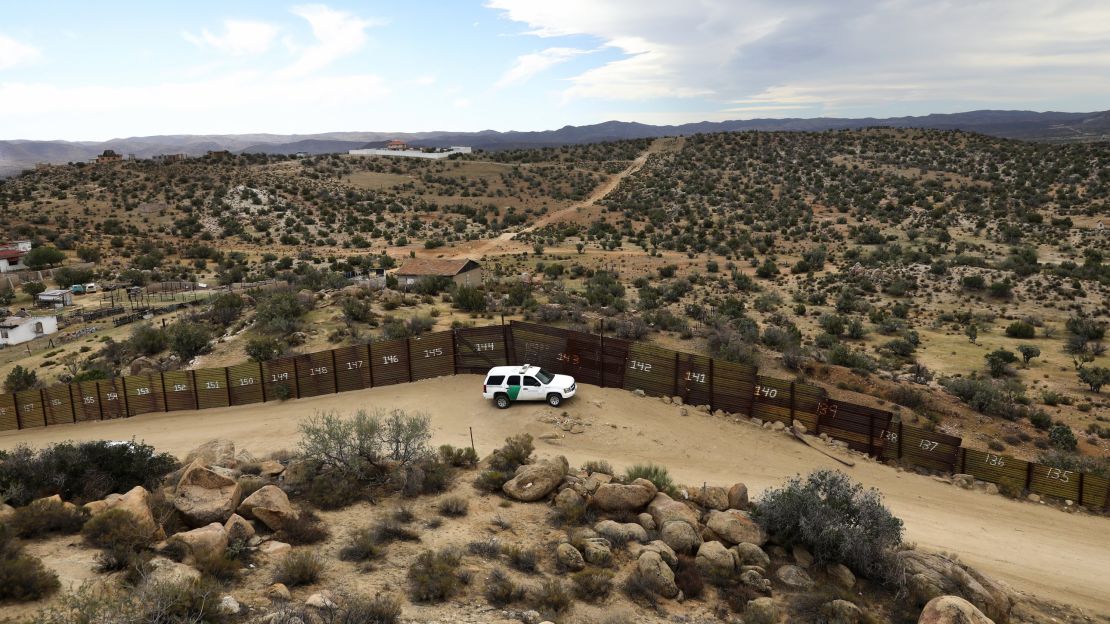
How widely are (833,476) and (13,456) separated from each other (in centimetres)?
1740

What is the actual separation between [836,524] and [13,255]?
6480cm

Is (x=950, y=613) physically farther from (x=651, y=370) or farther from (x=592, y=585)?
(x=651, y=370)

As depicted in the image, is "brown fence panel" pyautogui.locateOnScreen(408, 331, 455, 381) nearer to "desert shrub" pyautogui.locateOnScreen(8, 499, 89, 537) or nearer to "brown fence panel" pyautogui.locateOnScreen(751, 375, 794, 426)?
"brown fence panel" pyautogui.locateOnScreen(751, 375, 794, 426)

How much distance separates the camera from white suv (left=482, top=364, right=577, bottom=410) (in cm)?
2086

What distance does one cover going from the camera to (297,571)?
9195mm

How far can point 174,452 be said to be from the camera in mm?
18359

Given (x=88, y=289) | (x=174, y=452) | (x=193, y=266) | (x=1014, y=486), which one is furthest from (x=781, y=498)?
(x=193, y=266)

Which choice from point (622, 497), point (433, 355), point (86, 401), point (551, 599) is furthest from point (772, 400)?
point (86, 401)

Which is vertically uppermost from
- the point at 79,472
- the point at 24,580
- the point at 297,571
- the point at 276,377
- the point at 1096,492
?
the point at 24,580

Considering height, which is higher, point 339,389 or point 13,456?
point 13,456

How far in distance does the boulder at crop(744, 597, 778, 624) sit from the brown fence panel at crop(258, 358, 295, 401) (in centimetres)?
1902

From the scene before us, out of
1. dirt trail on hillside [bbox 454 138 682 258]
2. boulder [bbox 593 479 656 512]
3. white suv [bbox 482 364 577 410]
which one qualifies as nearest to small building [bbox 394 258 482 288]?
dirt trail on hillside [bbox 454 138 682 258]

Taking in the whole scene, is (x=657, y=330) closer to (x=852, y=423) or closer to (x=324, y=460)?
(x=852, y=423)

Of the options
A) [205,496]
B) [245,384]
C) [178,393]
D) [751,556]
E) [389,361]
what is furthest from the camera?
[389,361]
